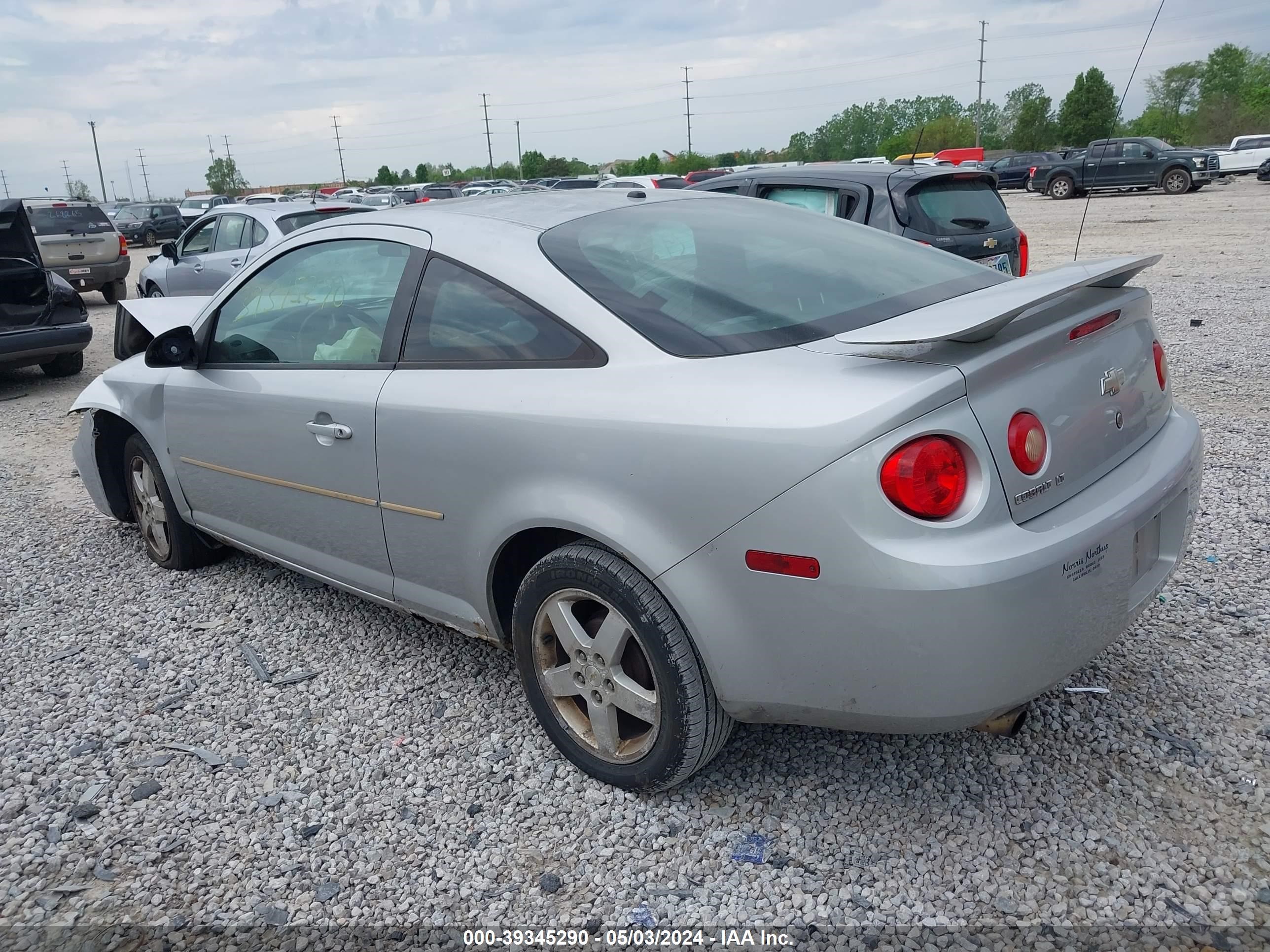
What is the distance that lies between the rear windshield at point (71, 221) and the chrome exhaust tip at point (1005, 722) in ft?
57.4

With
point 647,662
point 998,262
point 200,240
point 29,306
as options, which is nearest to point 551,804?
point 647,662

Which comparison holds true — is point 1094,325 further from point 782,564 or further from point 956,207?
point 956,207

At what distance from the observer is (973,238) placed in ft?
23.2

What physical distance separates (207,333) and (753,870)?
2932 mm

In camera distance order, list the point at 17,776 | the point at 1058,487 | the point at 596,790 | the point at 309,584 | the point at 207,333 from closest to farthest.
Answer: the point at 1058,487 < the point at 596,790 < the point at 17,776 < the point at 207,333 < the point at 309,584

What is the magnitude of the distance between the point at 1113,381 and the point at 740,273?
3.41ft

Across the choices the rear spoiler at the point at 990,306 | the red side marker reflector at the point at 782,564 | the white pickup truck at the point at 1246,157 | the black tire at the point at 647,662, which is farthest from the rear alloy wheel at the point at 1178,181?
the red side marker reflector at the point at 782,564

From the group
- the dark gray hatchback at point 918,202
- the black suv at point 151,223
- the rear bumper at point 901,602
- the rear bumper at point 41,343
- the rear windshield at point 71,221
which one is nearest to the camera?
the rear bumper at point 901,602

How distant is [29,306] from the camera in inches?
381

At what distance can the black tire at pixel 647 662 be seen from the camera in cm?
244

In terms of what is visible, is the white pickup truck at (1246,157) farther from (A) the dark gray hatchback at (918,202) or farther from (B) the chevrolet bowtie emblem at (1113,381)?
(B) the chevrolet bowtie emblem at (1113,381)

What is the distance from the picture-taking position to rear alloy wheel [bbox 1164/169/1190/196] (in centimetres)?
2814

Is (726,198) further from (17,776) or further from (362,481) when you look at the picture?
(17,776)

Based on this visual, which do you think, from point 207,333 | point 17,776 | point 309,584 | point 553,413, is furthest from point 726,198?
point 17,776
